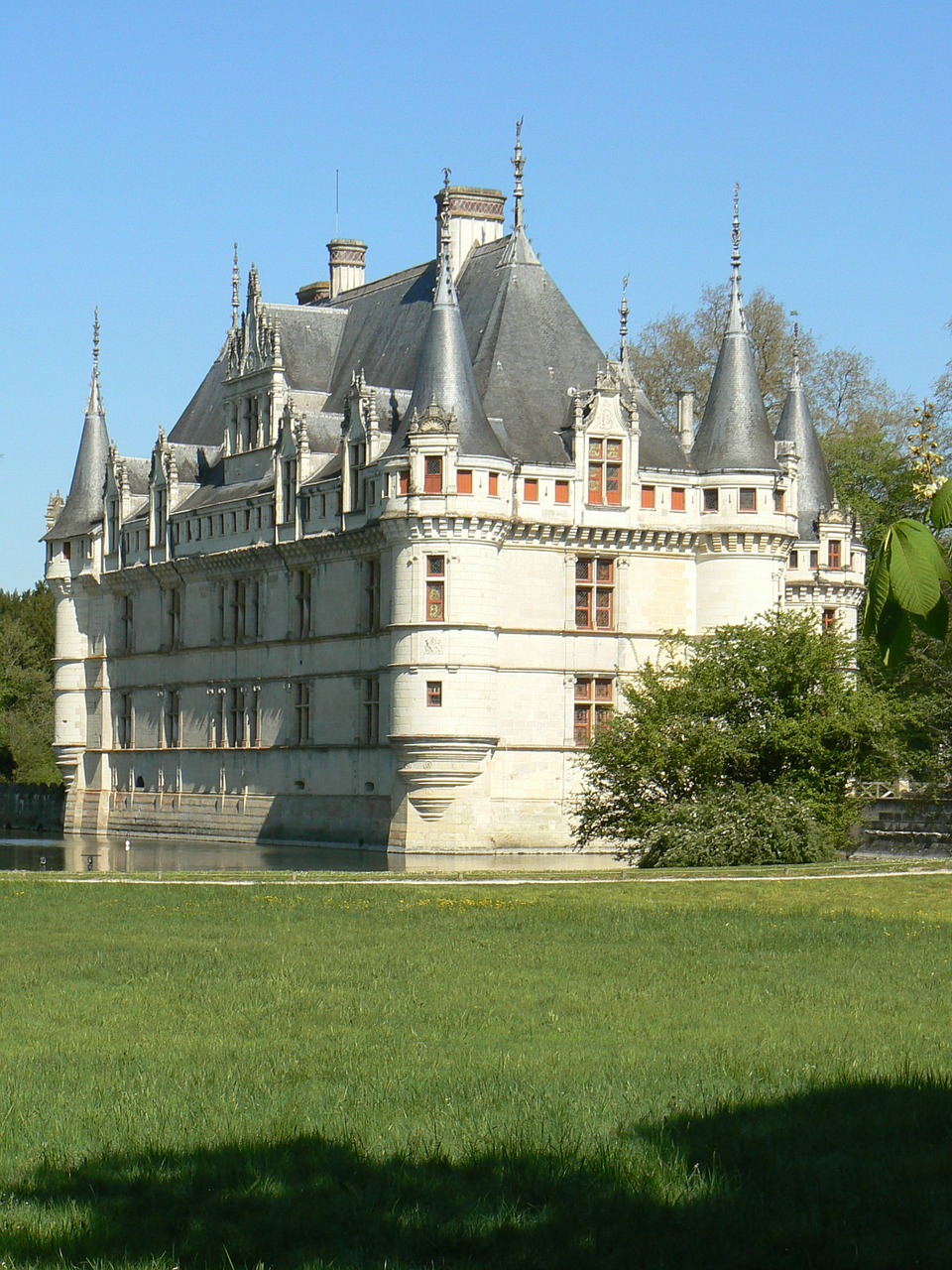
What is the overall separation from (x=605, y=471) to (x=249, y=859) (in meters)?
12.3

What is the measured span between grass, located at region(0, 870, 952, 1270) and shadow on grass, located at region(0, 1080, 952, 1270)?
0.05 ft

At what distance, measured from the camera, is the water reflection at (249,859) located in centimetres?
3691

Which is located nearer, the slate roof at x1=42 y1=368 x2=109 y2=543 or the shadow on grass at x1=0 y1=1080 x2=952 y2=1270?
the shadow on grass at x1=0 y1=1080 x2=952 y2=1270

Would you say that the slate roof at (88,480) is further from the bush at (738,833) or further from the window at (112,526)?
the bush at (738,833)

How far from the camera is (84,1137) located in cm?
869

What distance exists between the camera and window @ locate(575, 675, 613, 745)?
45219 mm

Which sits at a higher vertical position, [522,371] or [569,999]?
[522,371]

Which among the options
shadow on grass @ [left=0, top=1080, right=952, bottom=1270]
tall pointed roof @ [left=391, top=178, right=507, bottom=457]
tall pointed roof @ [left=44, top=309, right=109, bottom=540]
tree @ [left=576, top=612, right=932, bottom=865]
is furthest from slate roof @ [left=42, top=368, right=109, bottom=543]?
shadow on grass @ [left=0, top=1080, right=952, bottom=1270]

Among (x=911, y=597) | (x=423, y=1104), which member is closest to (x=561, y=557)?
(x=423, y=1104)

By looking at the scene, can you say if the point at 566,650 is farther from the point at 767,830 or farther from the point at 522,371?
the point at 767,830

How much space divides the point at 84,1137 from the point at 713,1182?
282cm

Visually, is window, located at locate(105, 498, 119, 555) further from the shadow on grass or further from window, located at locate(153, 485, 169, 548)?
the shadow on grass

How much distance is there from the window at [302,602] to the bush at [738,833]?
19728 mm

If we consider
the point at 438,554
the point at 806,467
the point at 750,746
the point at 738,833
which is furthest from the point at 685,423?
the point at 738,833
